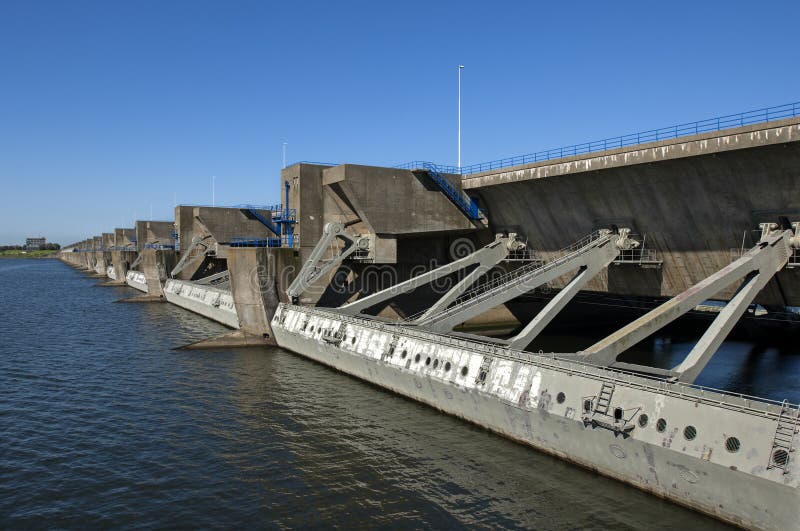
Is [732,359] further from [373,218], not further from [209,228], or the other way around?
[209,228]

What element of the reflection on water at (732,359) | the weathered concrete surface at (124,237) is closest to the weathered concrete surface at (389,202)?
the reflection on water at (732,359)

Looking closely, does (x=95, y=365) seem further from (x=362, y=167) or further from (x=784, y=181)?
→ (x=784, y=181)

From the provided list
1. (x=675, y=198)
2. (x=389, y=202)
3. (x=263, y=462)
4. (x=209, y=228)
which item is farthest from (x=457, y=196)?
(x=209, y=228)

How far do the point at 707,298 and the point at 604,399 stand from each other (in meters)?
9.58

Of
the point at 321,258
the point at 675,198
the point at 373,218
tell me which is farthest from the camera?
the point at 321,258

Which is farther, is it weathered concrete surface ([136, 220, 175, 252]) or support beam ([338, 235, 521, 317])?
weathered concrete surface ([136, 220, 175, 252])

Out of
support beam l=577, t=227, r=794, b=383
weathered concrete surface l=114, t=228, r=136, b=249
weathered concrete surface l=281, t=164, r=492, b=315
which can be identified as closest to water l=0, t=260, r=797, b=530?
support beam l=577, t=227, r=794, b=383

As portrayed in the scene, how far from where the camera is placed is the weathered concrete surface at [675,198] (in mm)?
26328

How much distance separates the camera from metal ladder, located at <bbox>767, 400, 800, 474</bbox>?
13703 mm

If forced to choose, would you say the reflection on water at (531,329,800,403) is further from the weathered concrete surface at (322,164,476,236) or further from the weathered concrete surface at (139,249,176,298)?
the weathered concrete surface at (139,249,176,298)

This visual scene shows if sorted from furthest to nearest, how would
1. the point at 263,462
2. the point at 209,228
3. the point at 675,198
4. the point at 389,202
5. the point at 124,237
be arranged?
the point at 124,237, the point at 209,228, the point at 389,202, the point at 675,198, the point at 263,462

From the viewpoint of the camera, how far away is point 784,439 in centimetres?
1392

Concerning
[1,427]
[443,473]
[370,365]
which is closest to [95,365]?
[1,427]

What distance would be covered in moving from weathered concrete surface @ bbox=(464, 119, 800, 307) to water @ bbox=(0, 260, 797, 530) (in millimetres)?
17957
